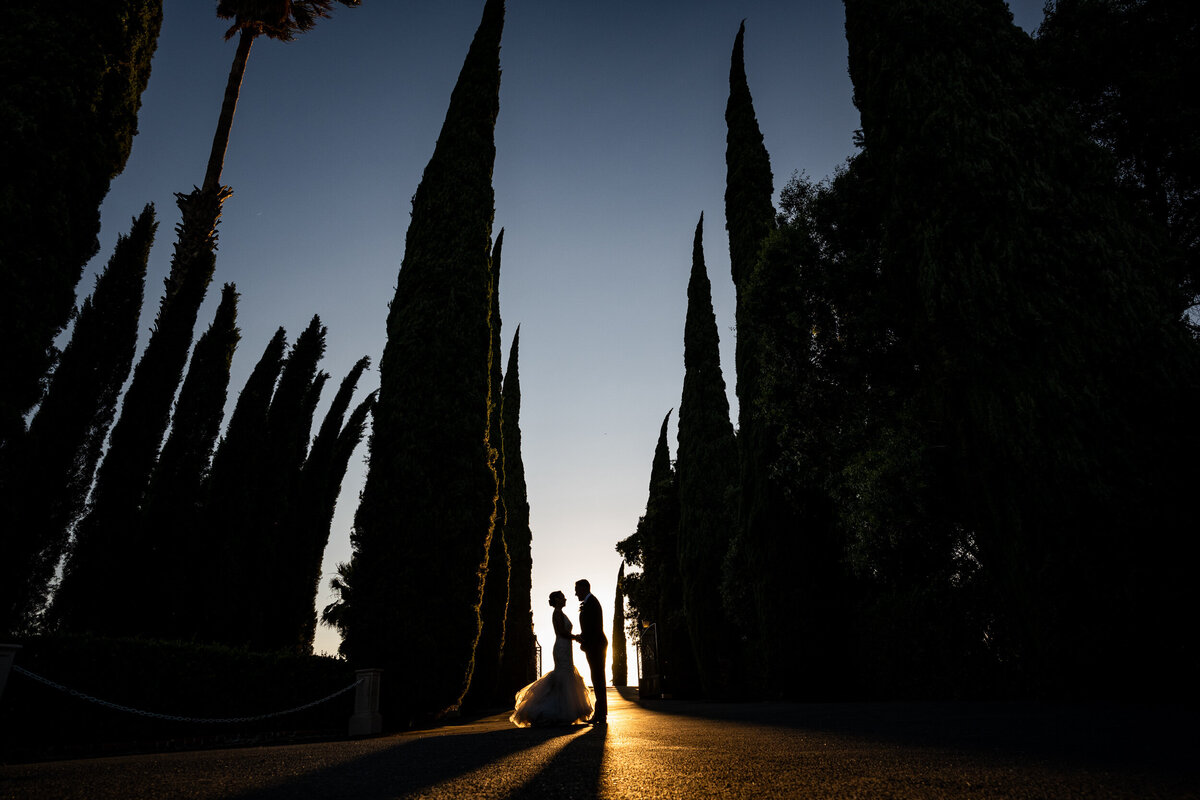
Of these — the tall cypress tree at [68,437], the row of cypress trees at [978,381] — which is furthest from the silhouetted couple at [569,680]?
the tall cypress tree at [68,437]

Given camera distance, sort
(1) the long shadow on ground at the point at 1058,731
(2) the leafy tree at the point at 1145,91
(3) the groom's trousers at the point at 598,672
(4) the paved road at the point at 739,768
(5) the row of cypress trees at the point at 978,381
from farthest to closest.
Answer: (2) the leafy tree at the point at 1145,91 < (3) the groom's trousers at the point at 598,672 < (5) the row of cypress trees at the point at 978,381 < (1) the long shadow on ground at the point at 1058,731 < (4) the paved road at the point at 739,768

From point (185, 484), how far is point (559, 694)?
28.4 ft

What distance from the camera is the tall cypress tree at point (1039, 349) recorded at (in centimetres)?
597

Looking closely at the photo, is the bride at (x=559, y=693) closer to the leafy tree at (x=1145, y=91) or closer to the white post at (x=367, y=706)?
the white post at (x=367, y=706)

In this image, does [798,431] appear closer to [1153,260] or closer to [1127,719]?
[1153,260]

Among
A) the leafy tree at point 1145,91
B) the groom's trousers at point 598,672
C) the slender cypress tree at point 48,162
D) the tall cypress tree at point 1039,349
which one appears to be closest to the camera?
the tall cypress tree at point 1039,349

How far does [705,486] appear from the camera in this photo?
66.5 feet

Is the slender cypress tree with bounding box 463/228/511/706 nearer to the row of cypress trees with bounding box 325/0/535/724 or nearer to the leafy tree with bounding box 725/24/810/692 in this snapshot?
the row of cypress trees with bounding box 325/0/535/724

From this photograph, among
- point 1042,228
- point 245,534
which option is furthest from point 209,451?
point 1042,228

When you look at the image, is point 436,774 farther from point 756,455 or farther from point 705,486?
point 705,486

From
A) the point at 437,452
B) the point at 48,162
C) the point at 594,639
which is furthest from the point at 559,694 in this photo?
the point at 48,162

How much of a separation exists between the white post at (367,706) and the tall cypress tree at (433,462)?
93cm

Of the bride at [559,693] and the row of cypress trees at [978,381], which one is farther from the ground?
the row of cypress trees at [978,381]

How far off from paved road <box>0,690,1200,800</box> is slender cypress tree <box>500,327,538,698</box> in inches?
787
